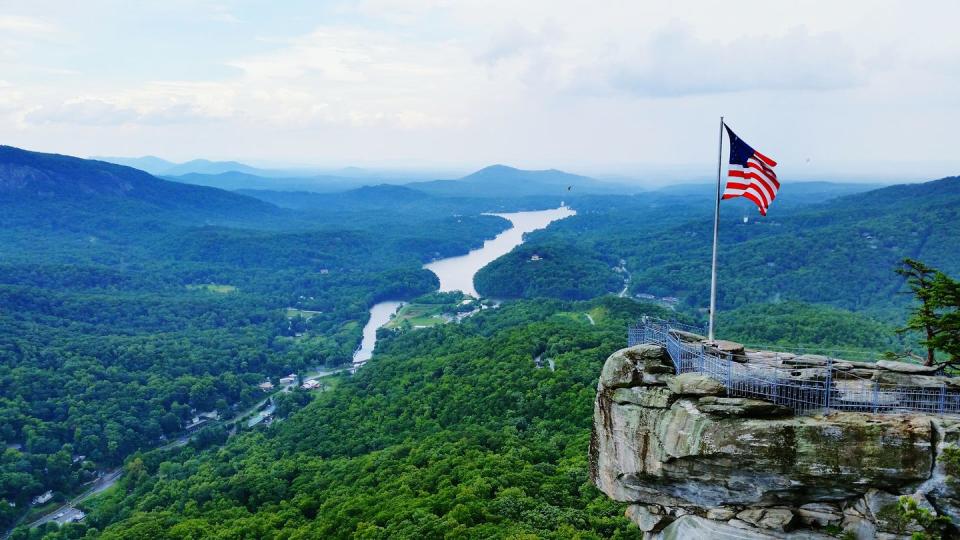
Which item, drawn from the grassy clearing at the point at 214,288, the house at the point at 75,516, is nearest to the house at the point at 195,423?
the house at the point at 75,516

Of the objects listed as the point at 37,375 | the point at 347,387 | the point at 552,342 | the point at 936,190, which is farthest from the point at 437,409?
the point at 936,190

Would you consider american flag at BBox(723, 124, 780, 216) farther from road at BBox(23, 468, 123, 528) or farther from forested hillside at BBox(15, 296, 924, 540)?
road at BBox(23, 468, 123, 528)

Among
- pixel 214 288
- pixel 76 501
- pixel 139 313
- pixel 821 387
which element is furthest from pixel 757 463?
pixel 214 288

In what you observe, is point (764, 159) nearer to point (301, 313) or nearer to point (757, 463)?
point (757, 463)

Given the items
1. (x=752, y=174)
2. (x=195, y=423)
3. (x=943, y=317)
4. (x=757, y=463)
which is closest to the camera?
(x=757, y=463)

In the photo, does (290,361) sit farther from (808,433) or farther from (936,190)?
(936,190)

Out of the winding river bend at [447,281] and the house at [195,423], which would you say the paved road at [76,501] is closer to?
the house at [195,423]
